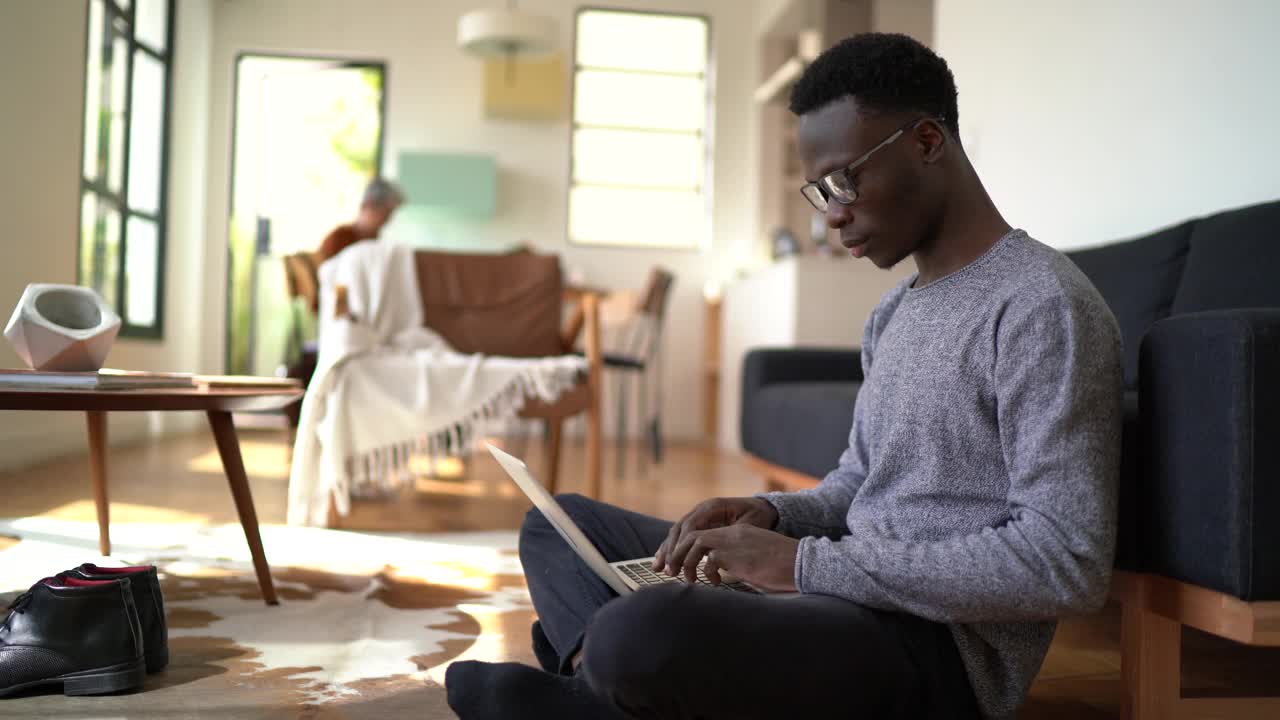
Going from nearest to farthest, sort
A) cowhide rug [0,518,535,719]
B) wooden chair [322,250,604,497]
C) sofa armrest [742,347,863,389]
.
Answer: cowhide rug [0,518,535,719] < sofa armrest [742,347,863,389] < wooden chair [322,250,604,497]

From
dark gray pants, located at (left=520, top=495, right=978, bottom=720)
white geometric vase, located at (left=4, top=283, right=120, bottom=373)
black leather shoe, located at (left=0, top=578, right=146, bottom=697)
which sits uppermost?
white geometric vase, located at (left=4, top=283, right=120, bottom=373)

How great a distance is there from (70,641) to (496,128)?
615 cm

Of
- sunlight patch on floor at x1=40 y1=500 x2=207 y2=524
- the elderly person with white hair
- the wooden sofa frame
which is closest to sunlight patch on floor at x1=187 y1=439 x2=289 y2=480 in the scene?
sunlight patch on floor at x1=40 y1=500 x2=207 y2=524

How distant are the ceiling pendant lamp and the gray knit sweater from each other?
4.23m

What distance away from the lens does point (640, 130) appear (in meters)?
7.50

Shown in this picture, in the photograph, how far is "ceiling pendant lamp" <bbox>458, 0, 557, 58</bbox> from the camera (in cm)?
507

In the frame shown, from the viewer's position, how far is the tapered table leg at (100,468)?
94.5 inches

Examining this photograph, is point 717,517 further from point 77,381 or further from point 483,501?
point 483,501

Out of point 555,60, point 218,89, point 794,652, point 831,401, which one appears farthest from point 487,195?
point 794,652

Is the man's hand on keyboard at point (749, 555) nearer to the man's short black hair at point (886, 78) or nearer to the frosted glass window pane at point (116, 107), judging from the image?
the man's short black hair at point (886, 78)

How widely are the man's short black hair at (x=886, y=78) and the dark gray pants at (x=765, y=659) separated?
0.53 meters

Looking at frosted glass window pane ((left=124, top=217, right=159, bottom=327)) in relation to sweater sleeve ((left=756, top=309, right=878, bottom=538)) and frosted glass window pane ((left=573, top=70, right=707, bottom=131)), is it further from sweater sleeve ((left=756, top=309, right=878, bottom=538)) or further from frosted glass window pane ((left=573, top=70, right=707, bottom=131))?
sweater sleeve ((left=756, top=309, right=878, bottom=538))

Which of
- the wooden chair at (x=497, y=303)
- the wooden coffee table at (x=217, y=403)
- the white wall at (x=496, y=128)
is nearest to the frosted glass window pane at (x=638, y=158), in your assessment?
the white wall at (x=496, y=128)

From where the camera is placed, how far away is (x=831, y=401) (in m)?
2.54
